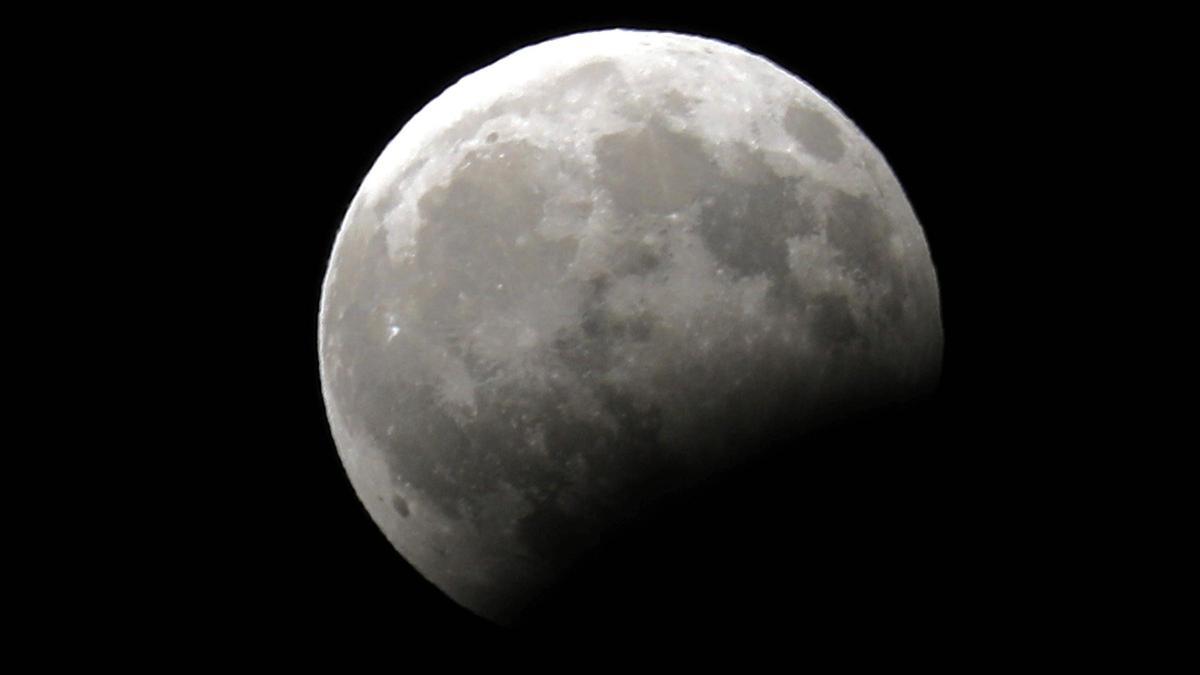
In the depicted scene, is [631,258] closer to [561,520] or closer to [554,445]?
[554,445]

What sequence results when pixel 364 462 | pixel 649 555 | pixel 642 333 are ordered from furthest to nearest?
pixel 364 462 < pixel 649 555 < pixel 642 333

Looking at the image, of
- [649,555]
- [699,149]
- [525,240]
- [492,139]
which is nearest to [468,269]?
[525,240]

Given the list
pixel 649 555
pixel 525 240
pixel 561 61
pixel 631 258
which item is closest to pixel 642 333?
pixel 631 258

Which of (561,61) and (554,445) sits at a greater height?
(561,61)

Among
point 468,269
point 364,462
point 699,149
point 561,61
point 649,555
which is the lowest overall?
point 649,555

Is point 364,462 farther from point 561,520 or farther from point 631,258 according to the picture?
point 631,258

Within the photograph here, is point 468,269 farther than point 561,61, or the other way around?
point 561,61

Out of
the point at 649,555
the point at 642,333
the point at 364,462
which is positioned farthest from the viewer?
the point at 364,462
